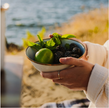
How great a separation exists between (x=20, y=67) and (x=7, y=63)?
0.81 feet

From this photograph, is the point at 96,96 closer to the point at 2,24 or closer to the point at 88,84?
the point at 88,84

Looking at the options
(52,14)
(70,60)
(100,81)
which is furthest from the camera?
(52,14)

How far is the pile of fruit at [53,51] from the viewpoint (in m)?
0.65

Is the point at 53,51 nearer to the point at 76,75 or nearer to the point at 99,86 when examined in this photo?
the point at 76,75

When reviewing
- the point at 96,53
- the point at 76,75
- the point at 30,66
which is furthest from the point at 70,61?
the point at 30,66

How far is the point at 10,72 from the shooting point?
6.56ft

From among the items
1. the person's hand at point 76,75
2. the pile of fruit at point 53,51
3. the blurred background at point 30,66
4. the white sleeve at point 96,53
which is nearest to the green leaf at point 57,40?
the pile of fruit at point 53,51

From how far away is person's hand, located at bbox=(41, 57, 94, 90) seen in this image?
68cm

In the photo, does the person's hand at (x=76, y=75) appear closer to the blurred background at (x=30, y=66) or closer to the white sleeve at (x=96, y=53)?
the white sleeve at (x=96, y=53)

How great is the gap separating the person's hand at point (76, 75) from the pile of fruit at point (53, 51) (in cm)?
5

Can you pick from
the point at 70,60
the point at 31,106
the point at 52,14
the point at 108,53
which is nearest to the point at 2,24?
the point at 31,106

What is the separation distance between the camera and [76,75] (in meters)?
0.72

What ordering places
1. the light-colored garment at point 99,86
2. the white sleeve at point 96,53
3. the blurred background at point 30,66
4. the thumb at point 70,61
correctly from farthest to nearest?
the blurred background at point 30,66 → the white sleeve at point 96,53 → the light-colored garment at point 99,86 → the thumb at point 70,61

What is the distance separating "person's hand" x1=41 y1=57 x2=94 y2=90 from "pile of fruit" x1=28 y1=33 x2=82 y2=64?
47 millimetres
